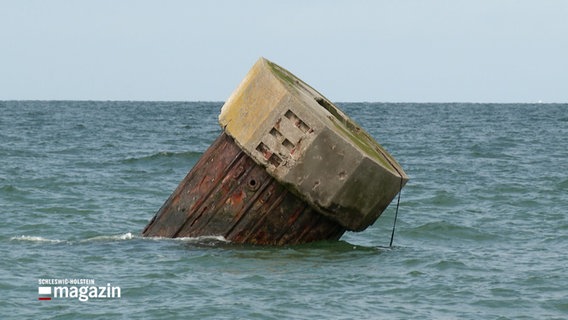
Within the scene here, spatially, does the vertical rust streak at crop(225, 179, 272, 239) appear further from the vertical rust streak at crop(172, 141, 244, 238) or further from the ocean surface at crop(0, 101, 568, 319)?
the vertical rust streak at crop(172, 141, 244, 238)

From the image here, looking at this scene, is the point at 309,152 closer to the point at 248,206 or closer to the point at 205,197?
the point at 248,206

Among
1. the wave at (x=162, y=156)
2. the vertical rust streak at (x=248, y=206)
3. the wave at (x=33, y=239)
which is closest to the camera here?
the vertical rust streak at (x=248, y=206)

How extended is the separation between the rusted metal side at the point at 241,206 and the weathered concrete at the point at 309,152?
0.22 metres

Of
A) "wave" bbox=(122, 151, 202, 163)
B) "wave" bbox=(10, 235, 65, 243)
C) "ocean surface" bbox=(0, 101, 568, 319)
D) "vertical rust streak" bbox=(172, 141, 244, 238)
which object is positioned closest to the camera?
"ocean surface" bbox=(0, 101, 568, 319)

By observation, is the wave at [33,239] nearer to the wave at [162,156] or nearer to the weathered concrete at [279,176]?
the weathered concrete at [279,176]

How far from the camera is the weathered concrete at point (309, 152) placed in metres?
8.95

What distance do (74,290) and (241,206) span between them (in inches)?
71.4

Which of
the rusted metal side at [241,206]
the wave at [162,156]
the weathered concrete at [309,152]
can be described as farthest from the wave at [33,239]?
the wave at [162,156]

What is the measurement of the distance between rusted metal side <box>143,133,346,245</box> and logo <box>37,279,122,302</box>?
1.41 meters

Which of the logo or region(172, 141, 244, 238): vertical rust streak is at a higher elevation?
region(172, 141, 244, 238): vertical rust streak

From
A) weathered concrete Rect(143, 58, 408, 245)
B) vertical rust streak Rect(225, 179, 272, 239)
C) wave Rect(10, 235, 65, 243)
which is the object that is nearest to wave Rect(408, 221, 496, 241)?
weathered concrete Rect(143, 58, 408, 245)

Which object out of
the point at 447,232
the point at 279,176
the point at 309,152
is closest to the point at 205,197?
the point at 279,176

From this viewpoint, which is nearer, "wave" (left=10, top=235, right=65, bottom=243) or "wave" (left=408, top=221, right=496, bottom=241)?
"wave" (left=10, top=235, right=65, bottom=243)

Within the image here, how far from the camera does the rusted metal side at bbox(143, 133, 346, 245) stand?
30.7ft
